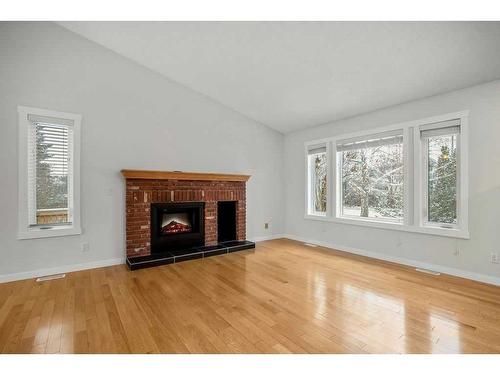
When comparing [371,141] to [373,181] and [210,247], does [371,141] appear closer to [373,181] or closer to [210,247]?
[373,181]

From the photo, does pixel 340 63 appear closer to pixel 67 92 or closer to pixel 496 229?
pixel 496 229

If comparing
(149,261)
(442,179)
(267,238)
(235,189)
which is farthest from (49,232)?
(442,179)

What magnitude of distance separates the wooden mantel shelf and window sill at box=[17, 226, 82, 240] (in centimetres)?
105

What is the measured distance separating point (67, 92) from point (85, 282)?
105 inches

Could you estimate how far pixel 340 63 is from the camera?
325cm

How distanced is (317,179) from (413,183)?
1.96 m

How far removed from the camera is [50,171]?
11.8ft

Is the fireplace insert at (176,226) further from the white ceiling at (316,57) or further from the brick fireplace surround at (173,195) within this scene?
the white ceiling at (316,57)

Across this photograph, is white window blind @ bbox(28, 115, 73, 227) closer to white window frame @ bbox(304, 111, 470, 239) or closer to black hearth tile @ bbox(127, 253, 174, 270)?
black hearth tile @ bbox(127, 253, 174, 270)

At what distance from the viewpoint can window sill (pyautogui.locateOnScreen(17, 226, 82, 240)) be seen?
3329 mm

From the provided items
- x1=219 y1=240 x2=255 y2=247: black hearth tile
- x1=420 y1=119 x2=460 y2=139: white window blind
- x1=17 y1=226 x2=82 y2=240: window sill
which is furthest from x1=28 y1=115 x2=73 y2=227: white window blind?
x1=420 y1=119 x2=460 y2=139: white window blind

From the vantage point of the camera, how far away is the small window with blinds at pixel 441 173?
11.2 feet

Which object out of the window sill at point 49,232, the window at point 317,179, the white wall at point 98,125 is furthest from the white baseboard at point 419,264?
the window sill at point 49,232
